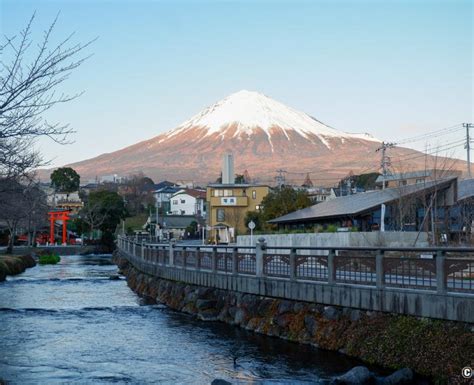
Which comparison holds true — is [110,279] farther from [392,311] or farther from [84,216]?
[84,216]

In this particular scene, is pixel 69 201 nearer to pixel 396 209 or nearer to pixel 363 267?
pixel 396 209

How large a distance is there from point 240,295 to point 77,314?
6.78 meters

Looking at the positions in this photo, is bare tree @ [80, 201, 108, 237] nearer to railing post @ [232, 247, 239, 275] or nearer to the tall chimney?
the tall chimney

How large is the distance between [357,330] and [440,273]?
2.74 metres

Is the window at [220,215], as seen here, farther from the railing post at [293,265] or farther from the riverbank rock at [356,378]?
the riverbank rock at [356,378]

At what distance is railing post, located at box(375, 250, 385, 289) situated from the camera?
1479 cm

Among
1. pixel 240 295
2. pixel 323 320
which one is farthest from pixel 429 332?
pixel 240 295

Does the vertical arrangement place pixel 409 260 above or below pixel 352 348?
above

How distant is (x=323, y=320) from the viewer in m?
16.5

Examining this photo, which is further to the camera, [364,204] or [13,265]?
Result: [13,265]

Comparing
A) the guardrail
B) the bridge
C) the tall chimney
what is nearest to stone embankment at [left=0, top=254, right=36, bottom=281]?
the guardrail

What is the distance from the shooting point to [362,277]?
1554 centimetres

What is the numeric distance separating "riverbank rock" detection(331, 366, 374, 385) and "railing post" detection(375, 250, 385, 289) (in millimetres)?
2778

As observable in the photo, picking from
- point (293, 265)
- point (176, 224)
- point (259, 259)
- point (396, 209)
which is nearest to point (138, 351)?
point (293, 265)
